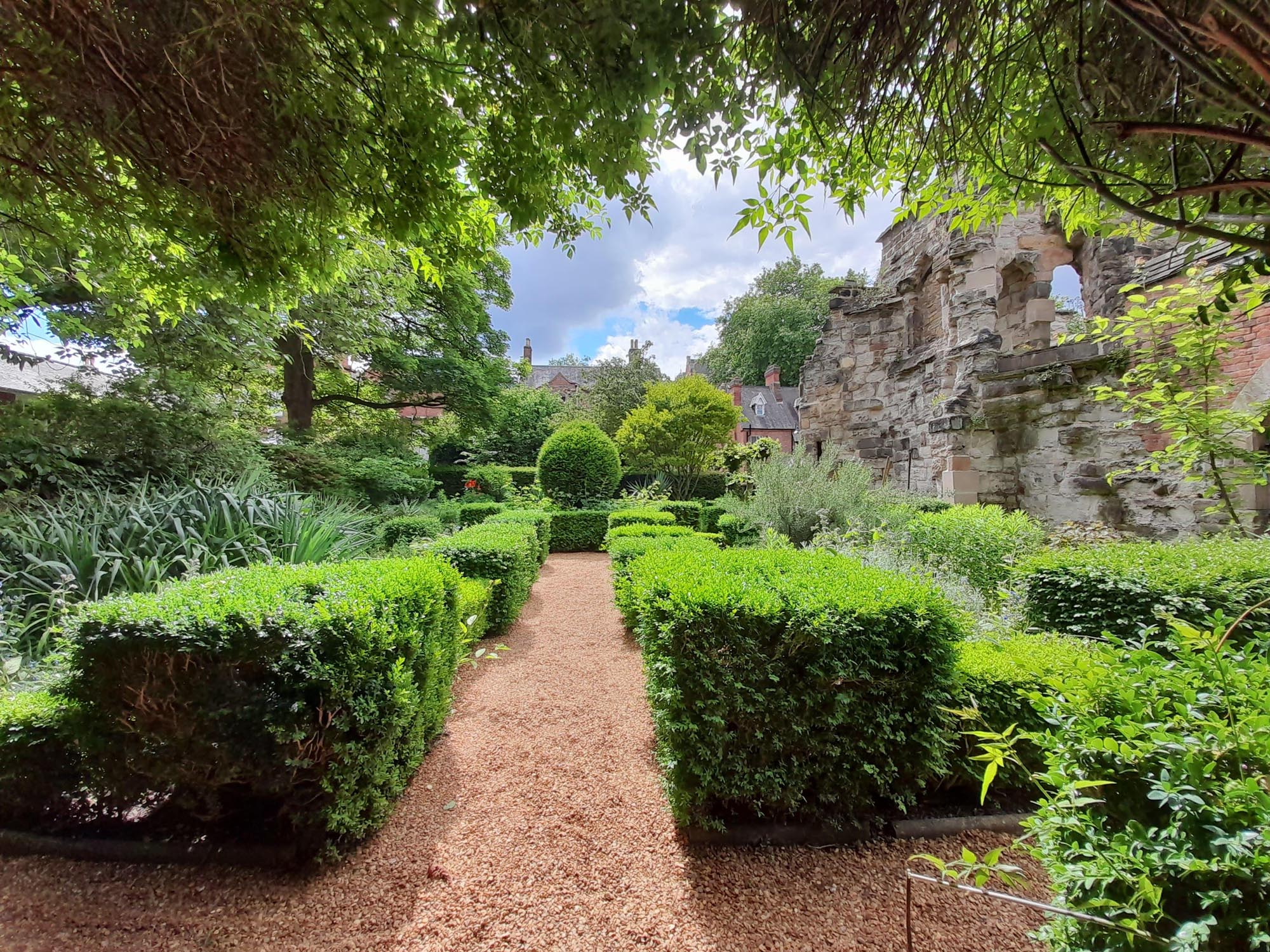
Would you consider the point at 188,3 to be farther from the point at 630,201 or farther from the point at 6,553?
the point at 6,553

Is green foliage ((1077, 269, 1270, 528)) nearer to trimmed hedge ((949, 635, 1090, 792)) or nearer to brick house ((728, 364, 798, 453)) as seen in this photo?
trimmed hedge ((949, 635, 1090, 792))

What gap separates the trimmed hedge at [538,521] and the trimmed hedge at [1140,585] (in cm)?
605

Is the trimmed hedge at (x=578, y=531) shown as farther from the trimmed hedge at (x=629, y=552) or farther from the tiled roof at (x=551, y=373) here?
the tiled roof at (x=551, y=373)

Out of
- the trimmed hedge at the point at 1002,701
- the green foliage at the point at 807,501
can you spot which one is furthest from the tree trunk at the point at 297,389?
the trimmed hedge at the point at 1002,701

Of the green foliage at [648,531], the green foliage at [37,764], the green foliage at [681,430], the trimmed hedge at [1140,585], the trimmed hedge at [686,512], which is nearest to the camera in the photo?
the green foliage at [37,764]

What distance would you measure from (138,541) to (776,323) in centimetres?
3027

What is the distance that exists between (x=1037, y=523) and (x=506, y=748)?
671 cm

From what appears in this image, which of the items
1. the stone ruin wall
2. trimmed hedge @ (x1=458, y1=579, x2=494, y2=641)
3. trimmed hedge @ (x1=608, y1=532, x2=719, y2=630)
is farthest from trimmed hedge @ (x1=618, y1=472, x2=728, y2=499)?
trimmed hedge @ (x1=458, y1=579, x2=494, y2=641)

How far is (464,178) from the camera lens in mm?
2385

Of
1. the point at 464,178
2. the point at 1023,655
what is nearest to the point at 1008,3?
the point at 464,178

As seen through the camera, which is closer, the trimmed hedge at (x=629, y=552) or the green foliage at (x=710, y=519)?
the trimmed hedge at (x=629, y=552)

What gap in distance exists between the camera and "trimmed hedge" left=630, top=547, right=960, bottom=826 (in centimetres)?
210

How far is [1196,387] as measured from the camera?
14.5 ft

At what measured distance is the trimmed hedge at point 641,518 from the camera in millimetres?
Answer: 7844
